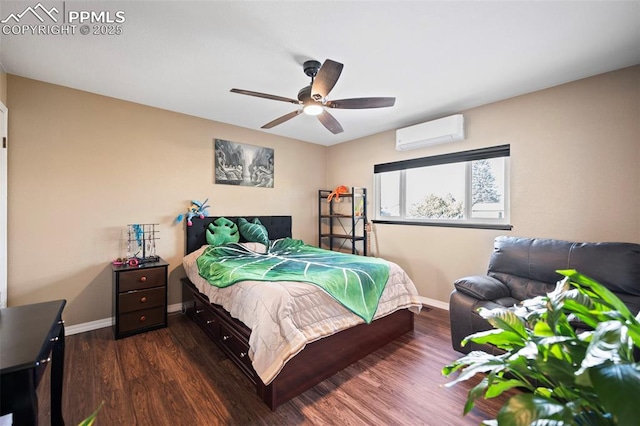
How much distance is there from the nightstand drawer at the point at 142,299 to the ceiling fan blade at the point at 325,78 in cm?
259

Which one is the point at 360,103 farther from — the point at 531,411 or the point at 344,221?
the point at 344,221

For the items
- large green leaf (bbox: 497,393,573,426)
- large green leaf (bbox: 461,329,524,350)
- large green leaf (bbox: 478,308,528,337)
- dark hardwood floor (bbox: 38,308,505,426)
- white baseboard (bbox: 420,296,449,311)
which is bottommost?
dark hardwood floor (bbox: 38,308,505,426)

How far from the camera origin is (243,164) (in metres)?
4.07

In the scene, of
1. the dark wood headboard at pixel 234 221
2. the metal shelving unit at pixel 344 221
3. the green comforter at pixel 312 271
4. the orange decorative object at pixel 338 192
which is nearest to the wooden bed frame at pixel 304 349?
the green comforter at pixel 312 271

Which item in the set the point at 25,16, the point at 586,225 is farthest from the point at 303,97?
the point at 586,225

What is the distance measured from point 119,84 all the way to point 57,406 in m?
2.74

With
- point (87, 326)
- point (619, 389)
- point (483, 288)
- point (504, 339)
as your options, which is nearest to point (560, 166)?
point (483, 288)

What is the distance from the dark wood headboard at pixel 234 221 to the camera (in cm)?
352

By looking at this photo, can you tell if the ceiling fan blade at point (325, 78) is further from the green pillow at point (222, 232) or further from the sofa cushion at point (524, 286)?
the sofa cushion at point (524, 286)

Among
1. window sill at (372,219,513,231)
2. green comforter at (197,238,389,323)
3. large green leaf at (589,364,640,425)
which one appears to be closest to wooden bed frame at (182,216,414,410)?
green comforter at (197,238,389,323)

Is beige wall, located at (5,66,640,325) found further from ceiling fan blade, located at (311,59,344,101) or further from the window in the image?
ceiling fan blade, located at (311,59,344,101)

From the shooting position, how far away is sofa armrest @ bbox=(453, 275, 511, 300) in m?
2.32

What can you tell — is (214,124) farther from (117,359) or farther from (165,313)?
(117,359)

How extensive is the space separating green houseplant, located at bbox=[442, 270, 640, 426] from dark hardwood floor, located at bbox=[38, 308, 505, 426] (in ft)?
4.06
